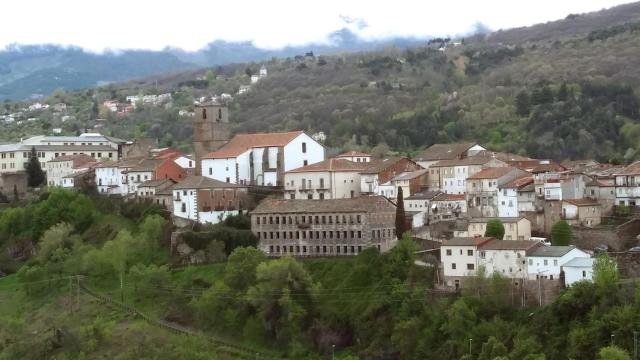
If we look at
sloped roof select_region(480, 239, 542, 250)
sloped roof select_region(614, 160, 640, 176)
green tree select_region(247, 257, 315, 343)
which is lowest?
green tree select_region(247, 257, 315, 343)

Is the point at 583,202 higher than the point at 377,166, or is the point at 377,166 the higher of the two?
the point at 377,166

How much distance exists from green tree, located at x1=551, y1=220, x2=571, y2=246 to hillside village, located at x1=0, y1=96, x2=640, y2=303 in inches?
11.6

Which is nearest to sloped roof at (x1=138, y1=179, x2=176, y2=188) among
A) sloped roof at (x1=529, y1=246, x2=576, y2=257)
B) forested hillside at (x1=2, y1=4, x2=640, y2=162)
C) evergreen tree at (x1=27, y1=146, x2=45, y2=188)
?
evergreen tree at (x1=27, y1=146, x2=45, y2=188)

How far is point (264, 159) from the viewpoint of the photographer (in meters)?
99.4

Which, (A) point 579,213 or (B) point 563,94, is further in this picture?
(B) point 563,94

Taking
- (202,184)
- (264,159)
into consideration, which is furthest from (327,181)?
(202,184)

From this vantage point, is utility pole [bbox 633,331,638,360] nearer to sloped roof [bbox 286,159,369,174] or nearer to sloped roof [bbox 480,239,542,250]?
sloped roof [bbox 480,239,542,250]

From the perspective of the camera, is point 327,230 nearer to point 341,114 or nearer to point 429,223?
point 429,223

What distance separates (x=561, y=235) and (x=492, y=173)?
11.6 m

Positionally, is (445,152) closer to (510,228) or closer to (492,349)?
(510,228)

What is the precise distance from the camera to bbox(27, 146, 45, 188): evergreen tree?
118m

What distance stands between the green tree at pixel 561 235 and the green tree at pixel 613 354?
13785 mm

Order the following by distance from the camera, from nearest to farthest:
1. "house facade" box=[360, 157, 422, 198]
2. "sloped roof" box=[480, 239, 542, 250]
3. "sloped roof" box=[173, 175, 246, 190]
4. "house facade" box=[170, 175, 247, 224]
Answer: "sloped roof" box=[480, 239, 542, 250] → "house facade" box=[360, 157, 422, 198] → "house facade" box=[170, 175, 247, 224] → "sloped roof" box=[173, 175, 246, 190]

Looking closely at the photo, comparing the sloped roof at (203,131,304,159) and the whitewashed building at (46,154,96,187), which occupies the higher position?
the sloped roof at (203,131,304,159)
